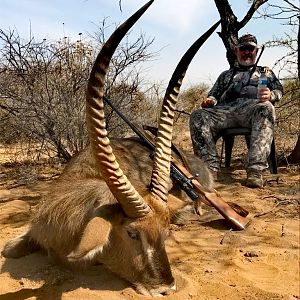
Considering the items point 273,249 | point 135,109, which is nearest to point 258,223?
point 273,249

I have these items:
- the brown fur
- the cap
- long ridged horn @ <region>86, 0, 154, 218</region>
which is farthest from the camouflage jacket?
long ridged horn @ <region>86, 0, 154, 218</region>

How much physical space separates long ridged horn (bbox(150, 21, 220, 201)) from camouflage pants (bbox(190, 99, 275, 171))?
3132mm

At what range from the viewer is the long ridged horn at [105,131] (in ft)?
9.12

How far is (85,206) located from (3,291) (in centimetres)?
91

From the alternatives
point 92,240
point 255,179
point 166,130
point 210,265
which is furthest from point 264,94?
point 92,240

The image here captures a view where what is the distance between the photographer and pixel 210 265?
385 centimetres

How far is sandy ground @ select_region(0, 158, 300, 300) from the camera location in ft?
11.1

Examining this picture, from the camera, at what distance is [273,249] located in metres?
4.05

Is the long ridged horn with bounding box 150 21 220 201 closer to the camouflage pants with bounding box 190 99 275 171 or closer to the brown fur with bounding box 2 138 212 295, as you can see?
the brown fur with bounding box 2 138 212 295

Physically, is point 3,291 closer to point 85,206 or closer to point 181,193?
point 85,206

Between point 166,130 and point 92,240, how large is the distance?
3.60ft

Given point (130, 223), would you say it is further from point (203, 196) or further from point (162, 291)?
point (203, 196)

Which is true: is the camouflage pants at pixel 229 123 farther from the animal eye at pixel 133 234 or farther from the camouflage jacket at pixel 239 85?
the animal eye at pixel 133 234

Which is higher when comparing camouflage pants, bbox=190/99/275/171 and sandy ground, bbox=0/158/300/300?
Answer: camouflage pants, bbox=190/99/275/171
